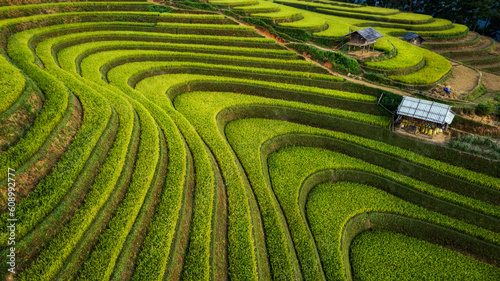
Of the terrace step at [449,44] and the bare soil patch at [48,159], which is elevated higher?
the bare soil patch at [48,159]

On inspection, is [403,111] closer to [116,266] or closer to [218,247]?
[218,247]

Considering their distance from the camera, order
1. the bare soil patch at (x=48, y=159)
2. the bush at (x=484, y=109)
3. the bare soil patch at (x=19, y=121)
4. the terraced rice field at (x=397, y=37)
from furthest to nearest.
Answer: the terraced rice field at (x=397, y=37), the bush at (x=484, y=109), the bare soil patch at (x=19, y=121), the bare soil patch at (x=48, y=159)

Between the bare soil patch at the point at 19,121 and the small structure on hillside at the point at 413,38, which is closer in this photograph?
the bare soil patch at the point at 19,121

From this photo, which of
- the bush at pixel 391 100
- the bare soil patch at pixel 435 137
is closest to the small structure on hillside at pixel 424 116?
the bare soil patch at pixel 435 137

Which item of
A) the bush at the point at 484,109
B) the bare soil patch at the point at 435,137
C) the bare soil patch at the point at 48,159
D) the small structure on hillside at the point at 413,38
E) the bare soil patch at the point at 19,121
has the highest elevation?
the bare soil patch at the point at 19,121

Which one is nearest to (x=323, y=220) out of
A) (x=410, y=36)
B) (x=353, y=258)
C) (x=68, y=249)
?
(x=353, y=258)

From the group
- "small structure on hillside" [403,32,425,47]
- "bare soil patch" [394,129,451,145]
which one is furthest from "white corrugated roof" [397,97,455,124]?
"small structure on hillside" [403,32,425,47]

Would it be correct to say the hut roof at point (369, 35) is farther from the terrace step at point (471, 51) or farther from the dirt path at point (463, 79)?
the terrace step at point (471, 51)

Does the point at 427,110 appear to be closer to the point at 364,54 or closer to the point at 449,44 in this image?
the point at 364,54

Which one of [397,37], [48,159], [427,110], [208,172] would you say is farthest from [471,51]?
[48,159]
